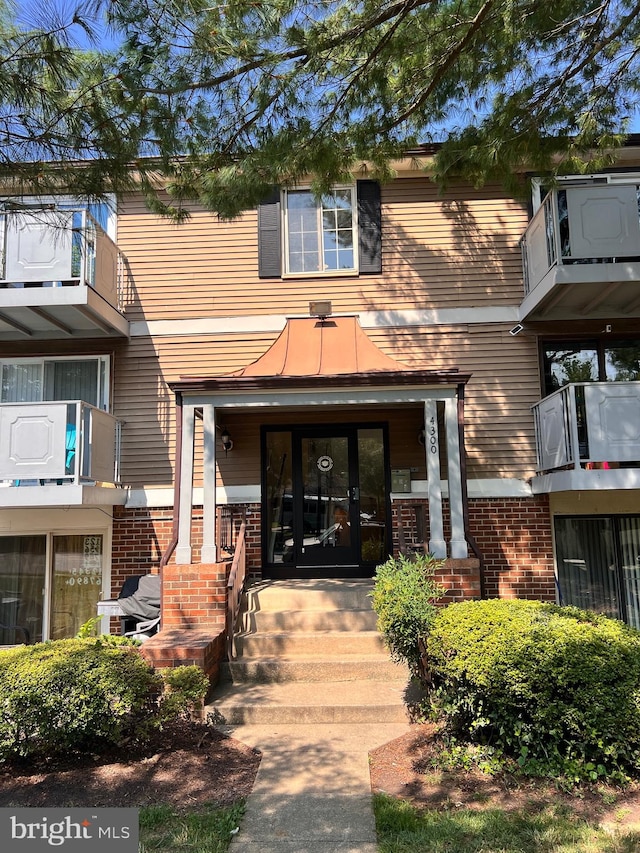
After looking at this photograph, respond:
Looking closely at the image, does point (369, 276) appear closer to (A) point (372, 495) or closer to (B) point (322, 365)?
(B) point (322, 365)

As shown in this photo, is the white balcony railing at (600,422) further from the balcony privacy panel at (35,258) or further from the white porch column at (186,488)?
the balcony privacy panel at (35,258)

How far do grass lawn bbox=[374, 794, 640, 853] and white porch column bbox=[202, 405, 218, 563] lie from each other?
376 cm

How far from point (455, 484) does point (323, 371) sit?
2.12 m

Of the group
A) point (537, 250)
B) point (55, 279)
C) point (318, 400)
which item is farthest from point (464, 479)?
point (55, 279)

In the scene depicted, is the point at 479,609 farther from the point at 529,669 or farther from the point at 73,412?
the point at 73,412

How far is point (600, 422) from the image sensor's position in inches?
293

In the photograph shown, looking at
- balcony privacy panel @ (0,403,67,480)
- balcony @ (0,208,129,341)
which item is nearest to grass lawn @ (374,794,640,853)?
balcony privacy panel @ (0,403,67,480)

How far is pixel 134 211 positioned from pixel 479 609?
7861 millimetres

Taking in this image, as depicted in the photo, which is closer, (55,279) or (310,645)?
(310,645)

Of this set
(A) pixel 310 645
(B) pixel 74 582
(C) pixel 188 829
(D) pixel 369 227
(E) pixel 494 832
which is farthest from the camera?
(D) pixel 369 227

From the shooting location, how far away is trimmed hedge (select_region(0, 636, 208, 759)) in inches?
173

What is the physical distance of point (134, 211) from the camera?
9609mm

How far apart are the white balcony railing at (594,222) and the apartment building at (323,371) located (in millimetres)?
26

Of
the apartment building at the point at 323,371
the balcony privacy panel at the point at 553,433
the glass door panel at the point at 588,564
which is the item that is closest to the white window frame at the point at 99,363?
the apartment building at the point at 323,371
